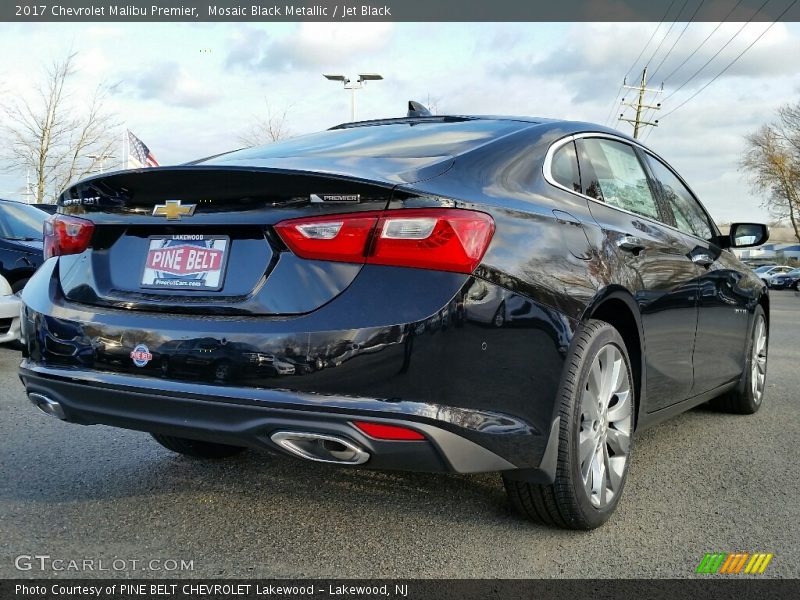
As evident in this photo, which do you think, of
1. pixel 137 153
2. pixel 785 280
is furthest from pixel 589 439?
pixel 785 280

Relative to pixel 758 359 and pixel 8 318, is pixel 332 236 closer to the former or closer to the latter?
pixel 758 359

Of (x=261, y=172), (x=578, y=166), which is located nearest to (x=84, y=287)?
(x=261, y=172)

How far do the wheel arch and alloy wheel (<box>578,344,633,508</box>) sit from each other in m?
0.16

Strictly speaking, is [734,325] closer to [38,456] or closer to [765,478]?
[765,478]

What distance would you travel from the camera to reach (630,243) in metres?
3.24

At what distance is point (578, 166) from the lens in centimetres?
324

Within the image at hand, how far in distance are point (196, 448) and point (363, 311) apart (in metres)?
1.78

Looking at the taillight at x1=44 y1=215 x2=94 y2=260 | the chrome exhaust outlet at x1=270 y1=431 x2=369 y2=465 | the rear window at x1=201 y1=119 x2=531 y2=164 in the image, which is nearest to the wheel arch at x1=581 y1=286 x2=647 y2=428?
the rear window at x1=201 y1=119 x2=531 y2=164

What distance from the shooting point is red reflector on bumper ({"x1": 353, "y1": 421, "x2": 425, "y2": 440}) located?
89.6 inches

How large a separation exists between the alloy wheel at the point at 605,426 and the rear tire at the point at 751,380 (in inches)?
82.9

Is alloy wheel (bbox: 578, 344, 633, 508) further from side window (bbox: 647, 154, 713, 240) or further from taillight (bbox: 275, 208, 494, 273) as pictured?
side window (bbox: 647, 154, 713, 240)

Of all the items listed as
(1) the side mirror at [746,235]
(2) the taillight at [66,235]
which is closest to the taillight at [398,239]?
(2) the taillight at [66,235]

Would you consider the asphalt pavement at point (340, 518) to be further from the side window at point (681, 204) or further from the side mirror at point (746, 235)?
the side mirror at point (746, 235)
